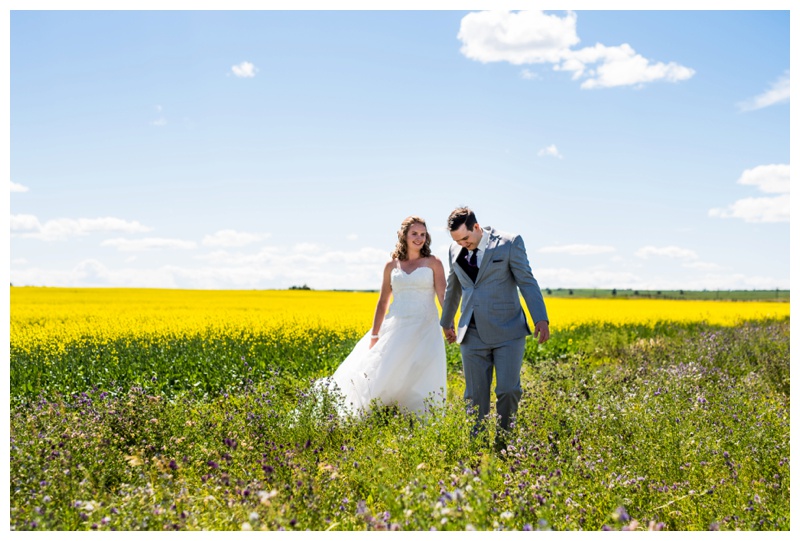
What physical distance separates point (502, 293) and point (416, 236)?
4.47 ft

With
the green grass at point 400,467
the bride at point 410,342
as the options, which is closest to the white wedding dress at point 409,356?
the bride at point 410,342

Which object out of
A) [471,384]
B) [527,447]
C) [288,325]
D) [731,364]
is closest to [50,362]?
[288,325]

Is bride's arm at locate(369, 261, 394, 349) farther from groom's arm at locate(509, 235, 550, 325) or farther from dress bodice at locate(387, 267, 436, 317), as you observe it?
groom's arm at locate(509, 235, 550, 325)

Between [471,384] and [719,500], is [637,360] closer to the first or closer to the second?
[471,384]

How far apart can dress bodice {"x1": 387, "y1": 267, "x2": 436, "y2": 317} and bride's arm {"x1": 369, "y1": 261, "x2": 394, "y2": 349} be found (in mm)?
148

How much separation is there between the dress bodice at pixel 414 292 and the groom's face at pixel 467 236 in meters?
0.97

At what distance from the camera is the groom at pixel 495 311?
5871mm

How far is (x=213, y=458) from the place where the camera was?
5008 millimetres

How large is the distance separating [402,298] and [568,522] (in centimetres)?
362

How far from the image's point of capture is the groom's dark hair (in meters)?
5.86

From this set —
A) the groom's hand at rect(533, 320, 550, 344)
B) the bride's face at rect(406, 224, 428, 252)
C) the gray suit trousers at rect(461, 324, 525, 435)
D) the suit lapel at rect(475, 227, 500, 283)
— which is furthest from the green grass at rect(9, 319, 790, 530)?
the bride's face at rect(406, 224, 428, 252)

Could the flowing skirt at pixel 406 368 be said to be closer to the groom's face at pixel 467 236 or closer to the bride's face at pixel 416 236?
the bride's face at pixel 416 236

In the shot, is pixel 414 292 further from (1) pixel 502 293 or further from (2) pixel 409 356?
→ (1) pixel 502 293

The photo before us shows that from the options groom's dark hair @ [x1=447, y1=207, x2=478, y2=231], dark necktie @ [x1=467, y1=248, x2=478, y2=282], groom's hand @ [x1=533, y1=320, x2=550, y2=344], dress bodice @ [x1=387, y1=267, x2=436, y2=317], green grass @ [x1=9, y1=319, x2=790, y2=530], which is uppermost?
groom's dark hair @ [x1=447, y1=207, x2=478, y2=231]
